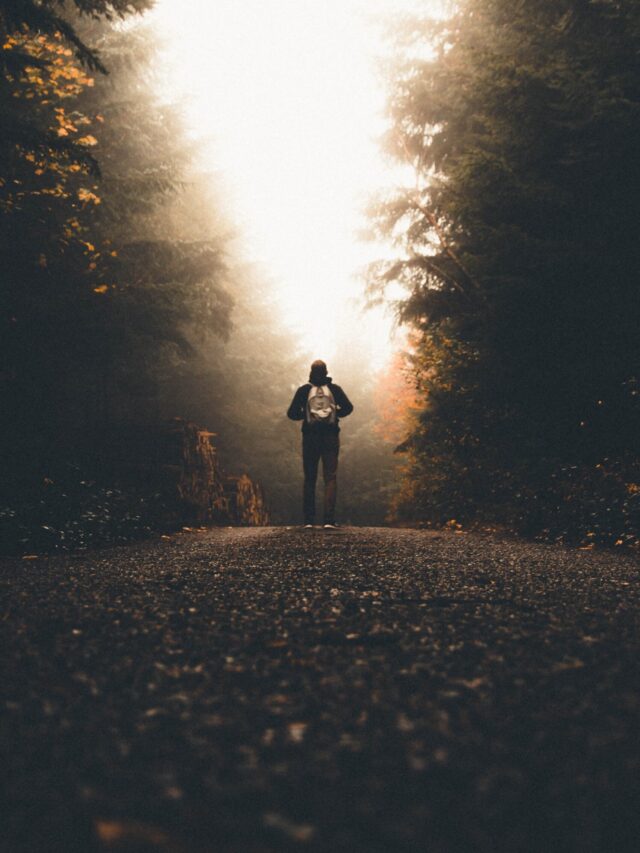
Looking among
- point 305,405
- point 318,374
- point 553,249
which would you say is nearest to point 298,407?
point 305,405

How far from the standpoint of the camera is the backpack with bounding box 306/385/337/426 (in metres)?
7.14

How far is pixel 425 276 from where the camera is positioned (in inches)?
431

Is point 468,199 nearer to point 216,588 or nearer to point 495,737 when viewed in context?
point 216,588

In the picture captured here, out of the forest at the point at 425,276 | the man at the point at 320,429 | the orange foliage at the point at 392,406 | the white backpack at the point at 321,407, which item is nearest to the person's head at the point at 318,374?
the man at the point at 320,429

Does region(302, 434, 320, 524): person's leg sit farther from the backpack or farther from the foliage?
the foliage

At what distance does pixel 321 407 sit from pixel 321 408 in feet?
0.05

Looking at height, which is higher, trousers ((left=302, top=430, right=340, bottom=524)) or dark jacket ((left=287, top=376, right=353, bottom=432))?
dark jacket ((left=287, top=376, right=353, bottom=432))

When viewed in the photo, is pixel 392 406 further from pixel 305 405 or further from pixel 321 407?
pixel 321 407

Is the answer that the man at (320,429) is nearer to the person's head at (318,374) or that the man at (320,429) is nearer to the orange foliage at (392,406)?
the person's head at (318,374)

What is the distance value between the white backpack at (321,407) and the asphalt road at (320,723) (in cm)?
466

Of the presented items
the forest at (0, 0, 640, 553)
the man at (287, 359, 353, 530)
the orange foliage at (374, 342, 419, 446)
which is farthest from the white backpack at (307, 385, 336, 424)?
the orange foliage at (374, 342, 419, 446)

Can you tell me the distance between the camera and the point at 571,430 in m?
6.41

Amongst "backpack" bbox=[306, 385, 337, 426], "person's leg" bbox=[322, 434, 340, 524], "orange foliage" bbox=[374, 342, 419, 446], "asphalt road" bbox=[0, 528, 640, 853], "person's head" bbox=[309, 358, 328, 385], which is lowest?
"asphalt road" bbox=[0, 528, 640, 853]

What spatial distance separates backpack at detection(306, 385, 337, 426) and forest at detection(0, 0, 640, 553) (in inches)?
74.0
